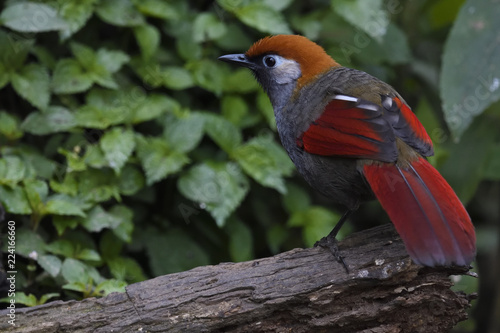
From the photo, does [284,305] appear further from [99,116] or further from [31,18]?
[31,18]

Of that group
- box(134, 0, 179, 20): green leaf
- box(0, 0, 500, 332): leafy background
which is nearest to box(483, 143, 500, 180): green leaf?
box(0, 0, 500, 332): leafy background

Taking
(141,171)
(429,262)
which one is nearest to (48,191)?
(141,171)

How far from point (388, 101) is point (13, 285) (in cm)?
185

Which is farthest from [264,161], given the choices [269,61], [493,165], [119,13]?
[493,165]

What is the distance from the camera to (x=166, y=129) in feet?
11.7

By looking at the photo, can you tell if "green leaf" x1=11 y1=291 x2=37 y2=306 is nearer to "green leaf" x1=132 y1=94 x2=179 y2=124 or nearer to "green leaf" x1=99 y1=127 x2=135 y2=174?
"green leaf" x1=99 y1=127 x2=135 y2=174

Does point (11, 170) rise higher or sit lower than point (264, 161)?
lower

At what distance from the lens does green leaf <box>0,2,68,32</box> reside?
3387 millimetres

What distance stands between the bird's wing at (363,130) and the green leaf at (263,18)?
111 cm

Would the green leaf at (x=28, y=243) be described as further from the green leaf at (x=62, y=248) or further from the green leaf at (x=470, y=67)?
the green leaf at (x=470, y=67)

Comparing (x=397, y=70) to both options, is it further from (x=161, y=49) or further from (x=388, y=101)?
(x=388, y=101)

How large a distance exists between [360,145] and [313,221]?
1286mm

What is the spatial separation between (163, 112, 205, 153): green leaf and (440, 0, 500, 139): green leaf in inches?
52.8

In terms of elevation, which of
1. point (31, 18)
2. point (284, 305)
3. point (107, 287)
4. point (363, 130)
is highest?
point (363, 130)
